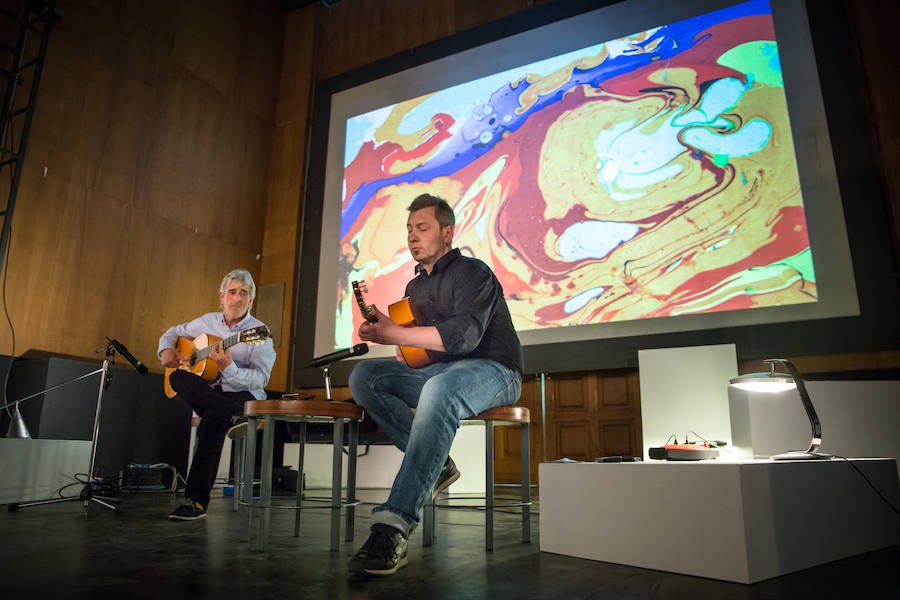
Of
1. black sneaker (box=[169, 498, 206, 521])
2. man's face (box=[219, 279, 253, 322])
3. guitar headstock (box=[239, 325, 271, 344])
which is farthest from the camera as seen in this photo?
man's face (box=[219, 279, 253, 322])

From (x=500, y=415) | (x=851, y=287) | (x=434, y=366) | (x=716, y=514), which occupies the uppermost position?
(x=851, y=287)

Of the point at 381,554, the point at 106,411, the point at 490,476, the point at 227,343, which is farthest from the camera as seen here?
the point at 106,411

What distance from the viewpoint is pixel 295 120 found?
250 inches

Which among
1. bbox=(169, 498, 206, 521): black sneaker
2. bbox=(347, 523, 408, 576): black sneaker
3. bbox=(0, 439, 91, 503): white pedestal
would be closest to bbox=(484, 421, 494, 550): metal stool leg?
bbox=(347, 523, 408, 576): black sneaker

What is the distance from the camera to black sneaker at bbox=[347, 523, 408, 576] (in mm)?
1402

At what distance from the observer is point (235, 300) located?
2.93m

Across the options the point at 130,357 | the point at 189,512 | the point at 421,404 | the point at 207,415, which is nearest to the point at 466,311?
the point at 421,404

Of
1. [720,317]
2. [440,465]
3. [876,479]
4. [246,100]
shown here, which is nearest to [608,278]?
[720,317]

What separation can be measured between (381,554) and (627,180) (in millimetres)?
3260

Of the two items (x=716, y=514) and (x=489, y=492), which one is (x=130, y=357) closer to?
(x=489, y=492)

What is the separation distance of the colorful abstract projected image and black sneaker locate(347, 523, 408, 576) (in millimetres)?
2848

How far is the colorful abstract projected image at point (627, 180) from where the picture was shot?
12.1ft

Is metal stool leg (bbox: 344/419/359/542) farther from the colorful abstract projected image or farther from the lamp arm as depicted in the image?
the colorful abstract projected image

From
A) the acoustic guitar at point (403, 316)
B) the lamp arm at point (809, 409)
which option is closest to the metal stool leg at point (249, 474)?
the acoustic guitar at point (403, 316)
